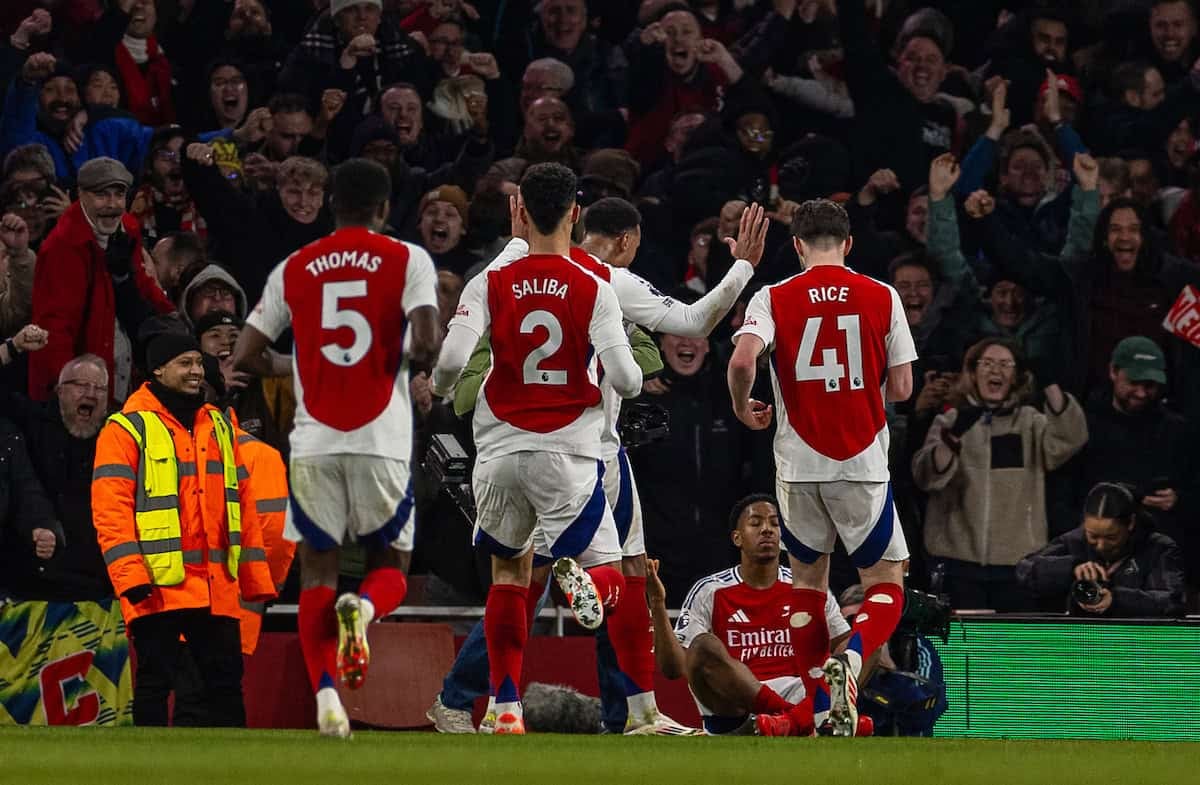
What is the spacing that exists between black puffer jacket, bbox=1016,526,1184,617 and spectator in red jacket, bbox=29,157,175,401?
5.79 m

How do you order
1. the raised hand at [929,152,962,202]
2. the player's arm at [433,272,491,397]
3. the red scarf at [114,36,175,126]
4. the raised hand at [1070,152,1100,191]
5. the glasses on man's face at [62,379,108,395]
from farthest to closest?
the red scarf at [114,36,175,126] < the raised hand at [1070,152,1100,191] < the raised hand at [929,152,962,202] < the glasses on man's face at [62,379,108,395] < the player's arm at [433,272,491,397]

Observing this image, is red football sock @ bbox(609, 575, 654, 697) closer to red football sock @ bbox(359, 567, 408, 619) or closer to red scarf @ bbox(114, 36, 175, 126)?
red football sock @ bbox(359, 567, 408, 619)

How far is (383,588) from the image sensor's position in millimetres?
7184

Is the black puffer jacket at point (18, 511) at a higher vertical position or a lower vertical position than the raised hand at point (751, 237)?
lower

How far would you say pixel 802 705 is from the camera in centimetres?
908

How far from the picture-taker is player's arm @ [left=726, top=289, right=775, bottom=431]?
8453 millimetres

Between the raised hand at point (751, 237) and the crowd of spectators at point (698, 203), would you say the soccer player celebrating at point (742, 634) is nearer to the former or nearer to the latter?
the crowd of spectators at point (698, 203)

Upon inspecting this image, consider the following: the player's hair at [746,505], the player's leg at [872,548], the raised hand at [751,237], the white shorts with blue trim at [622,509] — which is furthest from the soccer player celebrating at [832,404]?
the player's hair at [746,505]

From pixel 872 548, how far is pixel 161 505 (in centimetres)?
352

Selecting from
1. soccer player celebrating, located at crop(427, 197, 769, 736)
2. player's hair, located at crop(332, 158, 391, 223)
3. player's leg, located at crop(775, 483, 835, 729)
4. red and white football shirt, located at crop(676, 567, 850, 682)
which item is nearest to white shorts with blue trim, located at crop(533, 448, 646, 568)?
soccer player celebrating, located at crop(427, 197, 769, 736)

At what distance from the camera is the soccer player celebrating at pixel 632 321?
8.49 m

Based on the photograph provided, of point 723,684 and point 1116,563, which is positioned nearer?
point 723,684

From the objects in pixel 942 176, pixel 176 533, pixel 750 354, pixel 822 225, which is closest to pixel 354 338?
pixel 750 354

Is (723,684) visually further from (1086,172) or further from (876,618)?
(1086,172)
